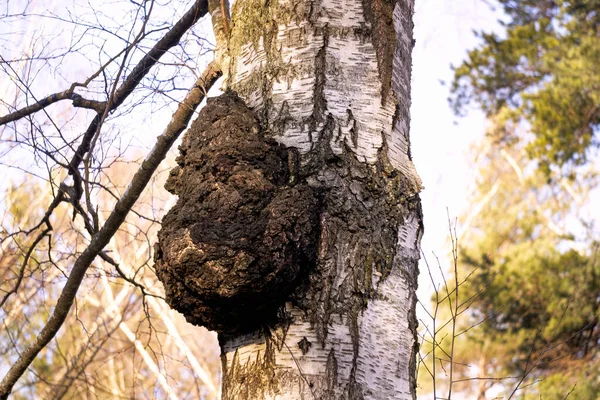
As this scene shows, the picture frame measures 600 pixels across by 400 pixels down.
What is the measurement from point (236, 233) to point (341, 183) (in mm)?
290

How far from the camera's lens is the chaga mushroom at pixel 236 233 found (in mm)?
1465

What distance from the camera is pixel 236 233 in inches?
58.4

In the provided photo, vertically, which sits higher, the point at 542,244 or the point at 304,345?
the point at 542,244

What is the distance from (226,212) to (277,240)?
141 mm

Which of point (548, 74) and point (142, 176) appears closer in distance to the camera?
point (142, 176)

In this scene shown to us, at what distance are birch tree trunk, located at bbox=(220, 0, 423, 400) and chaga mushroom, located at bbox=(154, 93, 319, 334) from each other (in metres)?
0.05

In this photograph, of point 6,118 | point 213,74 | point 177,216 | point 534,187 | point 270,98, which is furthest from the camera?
point 534,187

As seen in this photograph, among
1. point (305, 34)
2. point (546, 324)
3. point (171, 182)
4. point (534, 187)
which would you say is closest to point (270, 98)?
point (305, 34)

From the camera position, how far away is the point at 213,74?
212cm

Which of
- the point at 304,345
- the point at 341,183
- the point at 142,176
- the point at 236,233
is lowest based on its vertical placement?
the point at 304,345

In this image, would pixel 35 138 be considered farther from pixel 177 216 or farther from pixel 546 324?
pixel 546 324

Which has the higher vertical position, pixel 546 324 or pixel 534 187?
pixel 534 187

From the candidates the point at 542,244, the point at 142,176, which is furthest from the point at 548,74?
the point at 142,176

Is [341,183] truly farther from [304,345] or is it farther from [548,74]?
[548,74]
